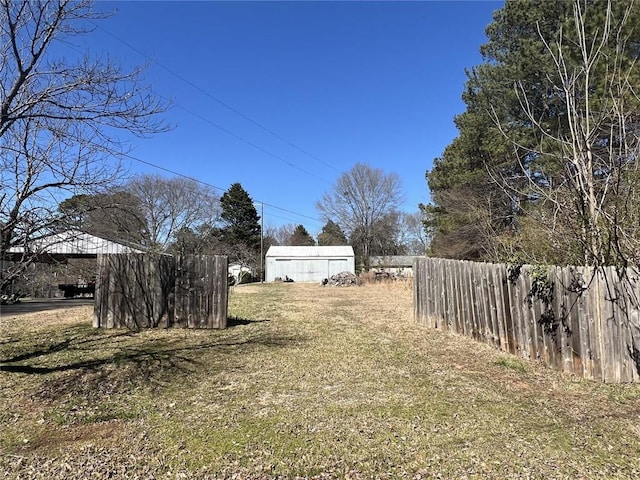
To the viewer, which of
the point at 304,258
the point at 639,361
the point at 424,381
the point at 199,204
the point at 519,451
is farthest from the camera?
the point at 304,258

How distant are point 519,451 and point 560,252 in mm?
3779

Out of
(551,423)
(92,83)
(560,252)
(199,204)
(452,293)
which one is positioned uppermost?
(199,204)

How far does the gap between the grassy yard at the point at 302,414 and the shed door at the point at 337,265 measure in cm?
3109

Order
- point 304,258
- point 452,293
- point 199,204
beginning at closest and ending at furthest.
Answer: point 452,293
point 199,204
point 304,258

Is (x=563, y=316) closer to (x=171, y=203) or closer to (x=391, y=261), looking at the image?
(x=171, y=203)

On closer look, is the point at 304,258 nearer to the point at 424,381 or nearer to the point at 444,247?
the point at 444,247

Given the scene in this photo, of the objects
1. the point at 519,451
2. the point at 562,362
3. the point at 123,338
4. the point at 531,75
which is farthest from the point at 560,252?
the point at 531,75

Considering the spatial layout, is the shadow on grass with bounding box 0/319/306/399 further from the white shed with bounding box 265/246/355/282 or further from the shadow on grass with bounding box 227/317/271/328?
the white shed with bounding box 265/246/355/282

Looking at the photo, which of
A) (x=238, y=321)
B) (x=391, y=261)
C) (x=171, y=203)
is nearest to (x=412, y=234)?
(x=391, y=261)

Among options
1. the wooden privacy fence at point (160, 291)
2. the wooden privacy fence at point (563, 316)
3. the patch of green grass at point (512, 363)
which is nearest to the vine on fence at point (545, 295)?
the wooden privacy fence at point (563, 316)

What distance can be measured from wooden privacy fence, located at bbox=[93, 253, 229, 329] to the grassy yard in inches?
61.8

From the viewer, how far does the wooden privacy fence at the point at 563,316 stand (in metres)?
4.52

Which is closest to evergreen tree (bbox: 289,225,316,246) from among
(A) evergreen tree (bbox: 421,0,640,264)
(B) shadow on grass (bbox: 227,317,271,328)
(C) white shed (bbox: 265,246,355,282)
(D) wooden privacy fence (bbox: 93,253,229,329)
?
(C) white shed (bbox: 265,246,355,282)

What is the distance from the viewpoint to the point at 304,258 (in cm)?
3825
